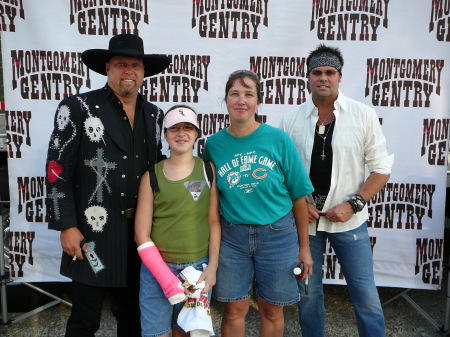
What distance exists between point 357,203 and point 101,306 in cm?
162

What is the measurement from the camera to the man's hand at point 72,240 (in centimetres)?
210

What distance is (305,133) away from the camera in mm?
2389

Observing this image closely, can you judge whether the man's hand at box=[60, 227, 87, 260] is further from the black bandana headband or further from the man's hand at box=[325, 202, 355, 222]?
the black bandana headband

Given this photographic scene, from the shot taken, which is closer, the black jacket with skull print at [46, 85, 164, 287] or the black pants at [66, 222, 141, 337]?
the black jacket with skull print at [46, 85, 164, 287]

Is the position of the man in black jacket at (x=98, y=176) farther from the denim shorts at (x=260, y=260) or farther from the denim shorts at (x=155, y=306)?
the denim shorts at (x=260, y=260)

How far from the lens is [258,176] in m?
2.03

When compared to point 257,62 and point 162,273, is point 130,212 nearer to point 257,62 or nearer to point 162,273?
point 162,273

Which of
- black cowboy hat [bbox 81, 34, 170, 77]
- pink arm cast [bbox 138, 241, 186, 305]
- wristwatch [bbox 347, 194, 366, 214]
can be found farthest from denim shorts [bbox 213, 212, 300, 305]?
black cowboy hat [bbox 81, 34, 170, 77]

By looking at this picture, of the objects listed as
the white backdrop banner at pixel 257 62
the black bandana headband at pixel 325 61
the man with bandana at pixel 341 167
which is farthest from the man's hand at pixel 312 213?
the white backdrop banner at pixel 257 62

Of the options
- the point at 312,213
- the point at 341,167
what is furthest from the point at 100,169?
the point at 341,167

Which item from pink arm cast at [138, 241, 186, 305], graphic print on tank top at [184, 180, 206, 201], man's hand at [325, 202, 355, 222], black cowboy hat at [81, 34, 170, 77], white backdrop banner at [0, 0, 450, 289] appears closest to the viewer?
pink arm cast at [138, 241, 186, 305]

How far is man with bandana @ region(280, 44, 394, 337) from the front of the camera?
232cm

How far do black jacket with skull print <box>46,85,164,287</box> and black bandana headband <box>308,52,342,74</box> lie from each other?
1200 mm

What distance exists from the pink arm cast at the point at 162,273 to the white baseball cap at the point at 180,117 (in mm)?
627
